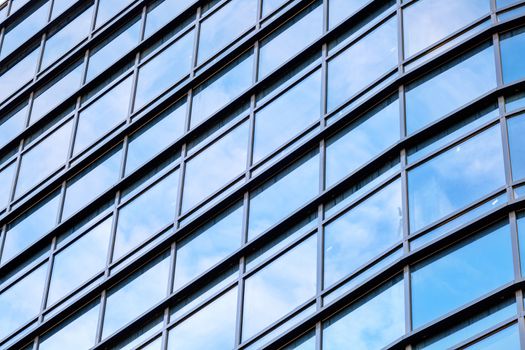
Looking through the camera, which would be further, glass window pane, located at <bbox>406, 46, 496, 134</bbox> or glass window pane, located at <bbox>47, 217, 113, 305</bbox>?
glass window pane, located at <bbox>47, 217, 113, 305</bbox>

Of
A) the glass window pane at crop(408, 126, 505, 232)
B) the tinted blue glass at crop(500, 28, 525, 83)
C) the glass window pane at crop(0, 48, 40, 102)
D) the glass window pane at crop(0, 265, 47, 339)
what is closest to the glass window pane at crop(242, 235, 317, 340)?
the glass window pane at crop(408, 126, 505, 232)

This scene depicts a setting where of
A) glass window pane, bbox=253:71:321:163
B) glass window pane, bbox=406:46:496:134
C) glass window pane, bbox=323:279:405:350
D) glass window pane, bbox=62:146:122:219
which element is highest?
glass window pane, bbox=62:146:122:219

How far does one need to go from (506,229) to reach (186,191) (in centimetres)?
818

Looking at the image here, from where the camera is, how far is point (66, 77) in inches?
1438

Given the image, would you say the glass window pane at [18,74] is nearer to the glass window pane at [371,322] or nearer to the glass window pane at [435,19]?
the glass window pane at [435,19]

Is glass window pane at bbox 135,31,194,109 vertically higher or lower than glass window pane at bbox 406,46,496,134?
higher

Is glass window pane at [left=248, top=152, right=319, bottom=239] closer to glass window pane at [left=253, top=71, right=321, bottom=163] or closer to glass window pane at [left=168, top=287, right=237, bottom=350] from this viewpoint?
glass window pane at [left=253, top=71, right=321, bottom=163]

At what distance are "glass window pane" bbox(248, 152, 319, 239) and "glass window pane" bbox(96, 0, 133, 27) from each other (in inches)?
368

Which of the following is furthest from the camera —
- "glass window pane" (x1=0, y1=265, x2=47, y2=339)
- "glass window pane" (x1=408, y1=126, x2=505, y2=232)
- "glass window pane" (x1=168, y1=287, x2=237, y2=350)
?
"glass window pane" (x1=0, y1=265, x2=47, y2=339)

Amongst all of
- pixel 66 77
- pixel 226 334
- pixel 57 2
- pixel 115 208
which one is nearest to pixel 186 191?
pixel 115 208

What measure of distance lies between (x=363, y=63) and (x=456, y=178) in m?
4.37

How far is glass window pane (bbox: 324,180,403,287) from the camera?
83.5ft

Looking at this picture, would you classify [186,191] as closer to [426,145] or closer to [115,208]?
[115,208]

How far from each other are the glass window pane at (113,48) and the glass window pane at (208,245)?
24.3 ft
